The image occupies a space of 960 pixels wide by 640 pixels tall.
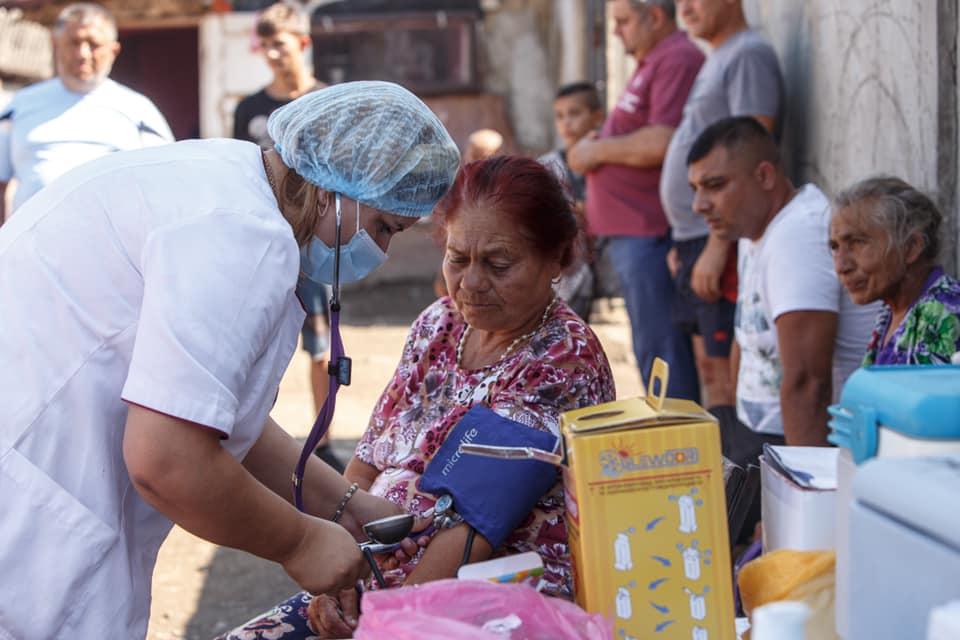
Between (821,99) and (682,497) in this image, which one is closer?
(682,497)

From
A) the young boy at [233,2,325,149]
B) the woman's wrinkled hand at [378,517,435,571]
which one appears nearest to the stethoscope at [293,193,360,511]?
the woman's wrinkled hand at [378,517,435,571]

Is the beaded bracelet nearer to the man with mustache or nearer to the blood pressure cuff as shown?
the blood pressure cuff

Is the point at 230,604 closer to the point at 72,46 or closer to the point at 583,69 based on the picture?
the point at 72,46

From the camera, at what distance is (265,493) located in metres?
1.76

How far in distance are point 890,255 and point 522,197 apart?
1041 mm

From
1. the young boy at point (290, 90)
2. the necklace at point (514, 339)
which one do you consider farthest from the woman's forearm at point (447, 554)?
the young boy at point (290, 90)

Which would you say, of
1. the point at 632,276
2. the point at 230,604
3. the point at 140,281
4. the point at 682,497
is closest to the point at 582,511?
the point at 682,497

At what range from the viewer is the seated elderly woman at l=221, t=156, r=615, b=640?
229cm

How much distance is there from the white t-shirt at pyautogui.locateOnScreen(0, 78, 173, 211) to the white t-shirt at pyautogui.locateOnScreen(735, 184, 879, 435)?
8.97ft

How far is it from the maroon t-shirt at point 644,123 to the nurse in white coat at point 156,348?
10.7ft

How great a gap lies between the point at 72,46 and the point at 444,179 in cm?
370

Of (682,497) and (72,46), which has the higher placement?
(72,46)

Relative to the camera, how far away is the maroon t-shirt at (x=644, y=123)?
16.6 ft

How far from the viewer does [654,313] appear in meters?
5.07
